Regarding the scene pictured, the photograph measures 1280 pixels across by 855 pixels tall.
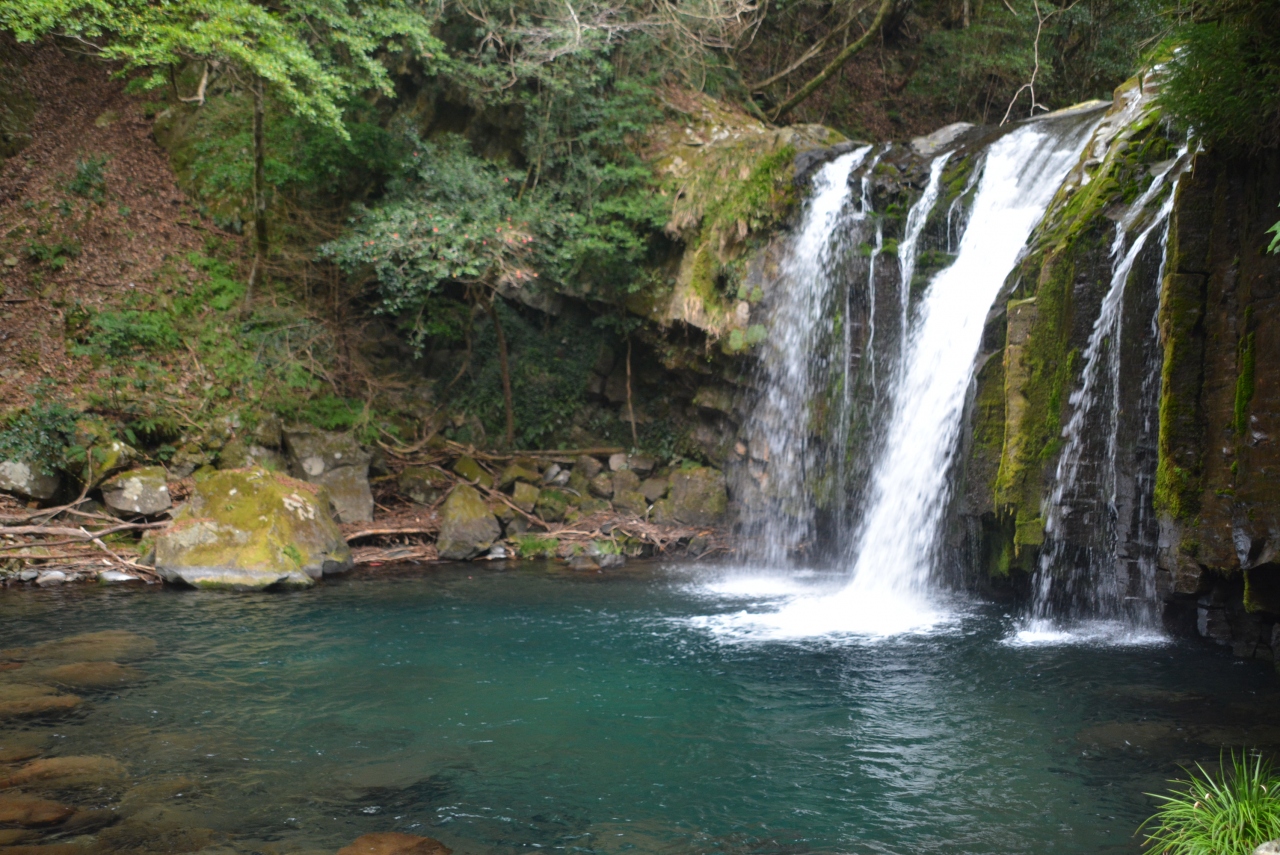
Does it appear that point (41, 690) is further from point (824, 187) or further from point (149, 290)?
point (824, 187)

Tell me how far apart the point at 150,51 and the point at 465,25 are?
5570 mm

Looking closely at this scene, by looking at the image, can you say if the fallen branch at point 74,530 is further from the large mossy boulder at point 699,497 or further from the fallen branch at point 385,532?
the large mossy boulder at point 699,497

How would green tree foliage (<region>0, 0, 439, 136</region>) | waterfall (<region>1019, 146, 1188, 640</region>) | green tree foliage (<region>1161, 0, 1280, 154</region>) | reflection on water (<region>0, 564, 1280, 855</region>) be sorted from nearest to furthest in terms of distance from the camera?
reflection on water (<region>0, 564, 1280, 855</region>) < green tree foliage (<region>1161, 0, 1280, 154</region>) < waterfall (<region>1019, 146, 1188, 640</region>) < green tree foliage (<region>0, 0, 439, 136</region>)

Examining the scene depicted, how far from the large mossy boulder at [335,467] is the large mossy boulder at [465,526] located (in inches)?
49.1

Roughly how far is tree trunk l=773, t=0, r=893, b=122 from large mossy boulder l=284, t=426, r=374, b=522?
11020 mm

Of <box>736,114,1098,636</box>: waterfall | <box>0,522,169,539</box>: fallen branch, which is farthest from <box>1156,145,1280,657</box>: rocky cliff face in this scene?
<box>0,522,169,539</box>: fallen branch

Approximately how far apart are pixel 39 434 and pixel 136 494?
145cm

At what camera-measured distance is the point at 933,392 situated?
414 inches

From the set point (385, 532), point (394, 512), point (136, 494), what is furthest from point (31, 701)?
point (394, 512)

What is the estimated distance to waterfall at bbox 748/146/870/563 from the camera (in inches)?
513

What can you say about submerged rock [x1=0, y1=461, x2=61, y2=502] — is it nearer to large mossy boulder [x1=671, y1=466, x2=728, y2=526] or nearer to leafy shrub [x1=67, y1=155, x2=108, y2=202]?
leafy shrub [x1=67, y1=155, x2=108, y2=202]

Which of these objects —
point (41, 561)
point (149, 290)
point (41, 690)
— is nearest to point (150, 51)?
point (149, 290)

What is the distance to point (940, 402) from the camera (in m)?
10.3

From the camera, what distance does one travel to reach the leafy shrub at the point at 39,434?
11570 mm
